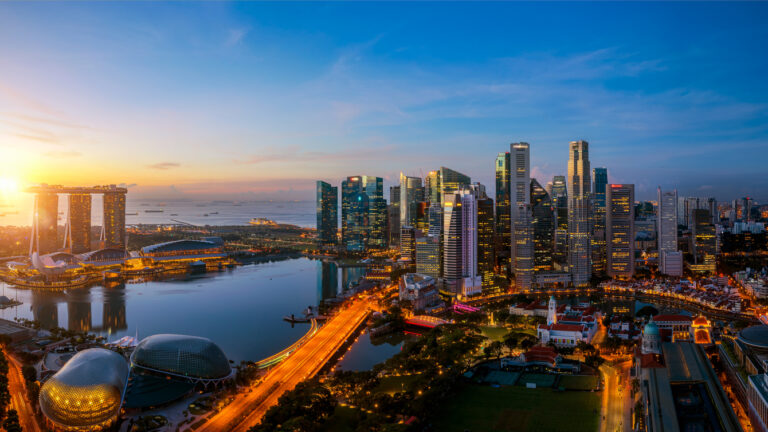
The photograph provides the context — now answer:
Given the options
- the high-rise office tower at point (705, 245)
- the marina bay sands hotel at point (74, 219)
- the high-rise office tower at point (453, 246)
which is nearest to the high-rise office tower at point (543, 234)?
the high-rise office tower at point (453, 246)

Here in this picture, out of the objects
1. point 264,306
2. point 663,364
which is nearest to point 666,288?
point 663,364

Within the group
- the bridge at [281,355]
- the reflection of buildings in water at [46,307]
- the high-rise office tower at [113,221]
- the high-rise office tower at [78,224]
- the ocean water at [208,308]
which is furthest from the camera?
the high-rise office tower at [113,221]

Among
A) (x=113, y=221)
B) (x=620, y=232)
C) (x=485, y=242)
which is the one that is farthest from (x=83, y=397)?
(x=113, y=221)

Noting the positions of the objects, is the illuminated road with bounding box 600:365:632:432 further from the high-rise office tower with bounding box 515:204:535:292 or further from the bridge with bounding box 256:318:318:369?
the high-rise office tower with bounding box 515:204:535:292

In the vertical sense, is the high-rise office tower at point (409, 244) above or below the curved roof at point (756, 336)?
above

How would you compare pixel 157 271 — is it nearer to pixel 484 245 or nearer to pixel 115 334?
pixel 115 334

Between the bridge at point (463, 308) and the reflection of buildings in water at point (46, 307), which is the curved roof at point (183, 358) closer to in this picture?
the reflection of buildings in water at point (46, 307)
